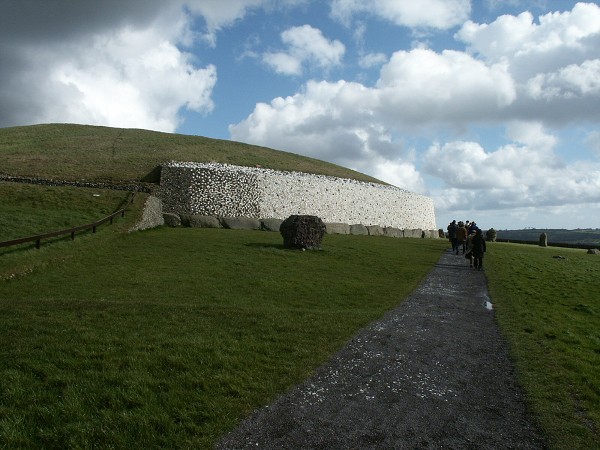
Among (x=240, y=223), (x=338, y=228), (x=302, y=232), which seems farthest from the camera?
(x=338, y=228)

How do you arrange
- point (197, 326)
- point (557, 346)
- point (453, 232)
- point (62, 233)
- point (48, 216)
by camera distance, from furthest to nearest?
1. point (453, 232)
2. point (48, 216)
3. point (62, 233)
4. point (197, 326)
5. point (557, 346)

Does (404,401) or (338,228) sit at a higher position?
(338,228)

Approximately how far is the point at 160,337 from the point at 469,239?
26.2 metres

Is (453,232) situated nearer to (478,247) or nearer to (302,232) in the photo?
(478,247)

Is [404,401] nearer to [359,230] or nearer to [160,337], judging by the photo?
[160,337]

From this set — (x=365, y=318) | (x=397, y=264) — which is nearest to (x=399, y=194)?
(x=397, y=264)

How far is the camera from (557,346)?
9.88 m

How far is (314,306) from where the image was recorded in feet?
46.4

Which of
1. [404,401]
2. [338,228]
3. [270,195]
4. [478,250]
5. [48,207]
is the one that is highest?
[270,195]

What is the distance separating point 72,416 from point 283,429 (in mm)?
2886

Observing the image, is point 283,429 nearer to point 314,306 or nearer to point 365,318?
point 365,318

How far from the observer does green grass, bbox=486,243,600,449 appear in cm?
634

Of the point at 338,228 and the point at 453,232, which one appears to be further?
the point at 338,228

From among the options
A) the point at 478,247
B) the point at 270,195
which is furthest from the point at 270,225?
the point at 478,247
